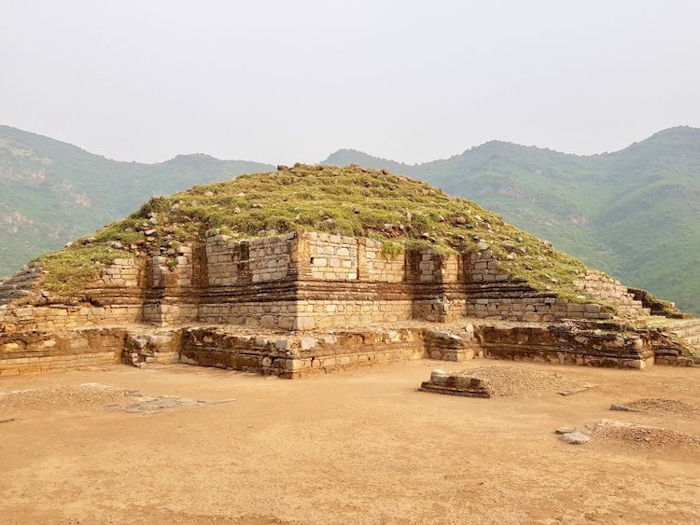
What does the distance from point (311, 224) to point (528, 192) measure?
54524 millimetres

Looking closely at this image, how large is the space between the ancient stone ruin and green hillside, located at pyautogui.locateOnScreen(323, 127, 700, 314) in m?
22.4

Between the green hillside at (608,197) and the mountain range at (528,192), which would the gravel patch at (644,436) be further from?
the mountain range at (528,192)

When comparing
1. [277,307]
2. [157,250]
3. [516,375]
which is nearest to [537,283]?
[516,375]

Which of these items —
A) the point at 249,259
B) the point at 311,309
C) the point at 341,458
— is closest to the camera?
the point at 341,458

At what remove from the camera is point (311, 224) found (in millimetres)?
14445

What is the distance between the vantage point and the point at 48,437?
5.54 meters

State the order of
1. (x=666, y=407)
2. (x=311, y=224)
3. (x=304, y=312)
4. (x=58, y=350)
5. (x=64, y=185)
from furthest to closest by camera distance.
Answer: (x=64, y=185) → (x=311, y=224) → (x=304, y=312) → (x=58, y=350) → (x=666, y=407)

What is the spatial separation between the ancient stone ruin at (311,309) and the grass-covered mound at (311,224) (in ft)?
0.42

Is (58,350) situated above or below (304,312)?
below

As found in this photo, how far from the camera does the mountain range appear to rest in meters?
43.4

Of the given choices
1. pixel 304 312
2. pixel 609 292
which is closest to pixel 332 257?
pixel 304 312

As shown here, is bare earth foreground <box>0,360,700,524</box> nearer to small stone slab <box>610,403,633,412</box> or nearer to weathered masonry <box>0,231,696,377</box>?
small stone slab <box>610,403,633,412</box>

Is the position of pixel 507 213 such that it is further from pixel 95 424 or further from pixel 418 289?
pixel 95 424

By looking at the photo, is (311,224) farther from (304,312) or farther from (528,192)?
(528,192)
